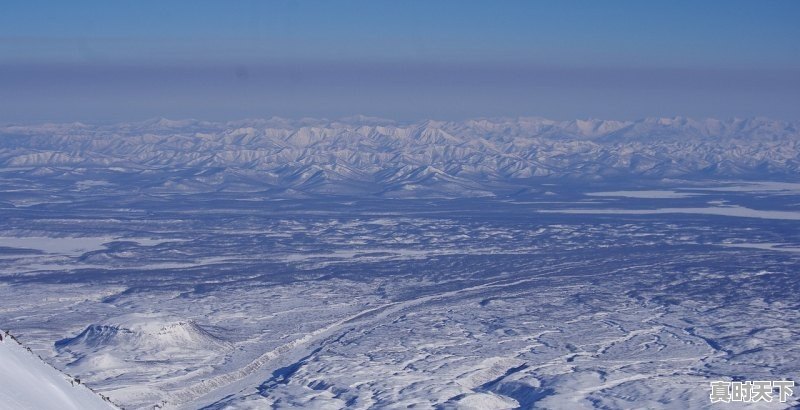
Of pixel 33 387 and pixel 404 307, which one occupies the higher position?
pixel 33 387

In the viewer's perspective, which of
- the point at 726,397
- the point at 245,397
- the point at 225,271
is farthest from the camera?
the point at 225,271

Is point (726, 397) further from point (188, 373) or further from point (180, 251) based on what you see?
point (180, 251)

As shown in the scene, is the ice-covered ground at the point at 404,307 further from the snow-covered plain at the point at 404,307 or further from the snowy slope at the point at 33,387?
the snowy slope at the point at 33,387

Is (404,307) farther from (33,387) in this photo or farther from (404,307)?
(33,387)

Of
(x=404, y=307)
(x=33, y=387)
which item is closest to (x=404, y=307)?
(x=404, y=307)

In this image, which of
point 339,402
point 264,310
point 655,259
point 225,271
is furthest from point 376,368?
point 655,259

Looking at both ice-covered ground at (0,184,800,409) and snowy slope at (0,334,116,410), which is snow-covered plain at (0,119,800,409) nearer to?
ice-covered ground at (0,184,800,409)
